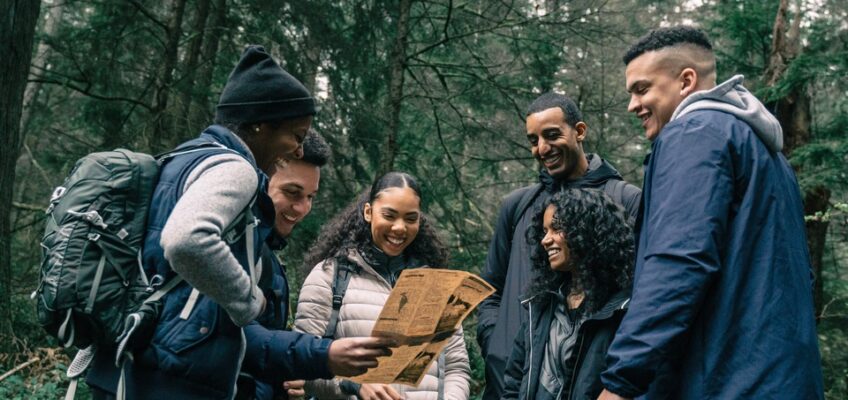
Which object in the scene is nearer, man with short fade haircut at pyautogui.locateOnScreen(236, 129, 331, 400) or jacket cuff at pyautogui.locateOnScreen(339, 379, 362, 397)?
man with short fade haircut at pyautogui.locateOnScreen(236, 129, 331, 400)

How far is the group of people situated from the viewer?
95.2 inches

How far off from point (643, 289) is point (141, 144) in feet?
25.2

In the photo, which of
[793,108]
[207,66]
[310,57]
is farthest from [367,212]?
[793,108]

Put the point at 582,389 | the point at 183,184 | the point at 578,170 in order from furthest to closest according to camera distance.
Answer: the point at 578,170, the point at 582,389, the point at 183,184

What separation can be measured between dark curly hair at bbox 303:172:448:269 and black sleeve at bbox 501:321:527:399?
97 centimetres

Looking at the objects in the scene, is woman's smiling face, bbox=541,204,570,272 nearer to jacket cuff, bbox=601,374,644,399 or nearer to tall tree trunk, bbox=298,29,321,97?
jacket cuff, bbox=601,374,644,399

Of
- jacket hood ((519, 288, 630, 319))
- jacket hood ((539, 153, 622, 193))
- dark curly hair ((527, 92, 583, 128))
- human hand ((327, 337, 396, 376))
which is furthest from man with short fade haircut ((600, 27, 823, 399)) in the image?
dark curly hair ((527, 92, 583, 128))

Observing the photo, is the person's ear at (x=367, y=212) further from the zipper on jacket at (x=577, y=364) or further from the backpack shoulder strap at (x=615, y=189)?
the zipper on jacket at (x=577, y=364)

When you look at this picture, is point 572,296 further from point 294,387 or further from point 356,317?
point 294,387

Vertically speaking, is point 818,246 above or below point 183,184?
below

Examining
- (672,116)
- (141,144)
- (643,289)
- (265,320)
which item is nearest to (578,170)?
(672,116)

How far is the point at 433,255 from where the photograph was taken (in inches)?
179

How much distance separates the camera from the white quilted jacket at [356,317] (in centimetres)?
397

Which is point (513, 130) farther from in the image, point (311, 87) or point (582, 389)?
point (582, 389)
